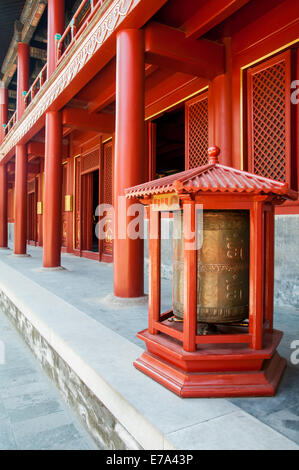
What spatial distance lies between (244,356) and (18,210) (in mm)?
9573

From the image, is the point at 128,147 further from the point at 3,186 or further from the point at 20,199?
the point at 3,186

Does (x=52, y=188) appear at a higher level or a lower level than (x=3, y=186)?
lower

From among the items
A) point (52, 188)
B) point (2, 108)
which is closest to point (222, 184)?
point (52, 188)

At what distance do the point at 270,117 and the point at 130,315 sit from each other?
10.2 feet

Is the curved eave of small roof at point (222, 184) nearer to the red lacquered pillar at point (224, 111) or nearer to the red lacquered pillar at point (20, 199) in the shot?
the red lacquered pillar at point (224, 111)

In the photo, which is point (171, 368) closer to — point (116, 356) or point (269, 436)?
point (116, 356)

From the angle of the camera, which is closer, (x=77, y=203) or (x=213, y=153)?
(x=213, y=153)

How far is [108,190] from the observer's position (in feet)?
28.8

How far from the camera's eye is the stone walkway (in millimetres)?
2252

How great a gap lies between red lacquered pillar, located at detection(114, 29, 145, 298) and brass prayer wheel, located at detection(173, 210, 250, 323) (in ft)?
6.85

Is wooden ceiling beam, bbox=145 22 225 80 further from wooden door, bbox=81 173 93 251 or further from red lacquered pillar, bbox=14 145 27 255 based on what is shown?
red lacquered pillar, bbox=14 145 27 255

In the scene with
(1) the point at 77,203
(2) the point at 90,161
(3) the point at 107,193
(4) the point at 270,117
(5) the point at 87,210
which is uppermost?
A: (2) the point at 90,161

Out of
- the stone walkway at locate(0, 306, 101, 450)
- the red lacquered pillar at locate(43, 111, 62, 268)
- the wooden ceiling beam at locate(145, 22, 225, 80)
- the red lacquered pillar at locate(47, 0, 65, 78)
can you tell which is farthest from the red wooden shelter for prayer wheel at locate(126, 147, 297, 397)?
the red lacquered pillar at locate(47, 0, 65, 78)
